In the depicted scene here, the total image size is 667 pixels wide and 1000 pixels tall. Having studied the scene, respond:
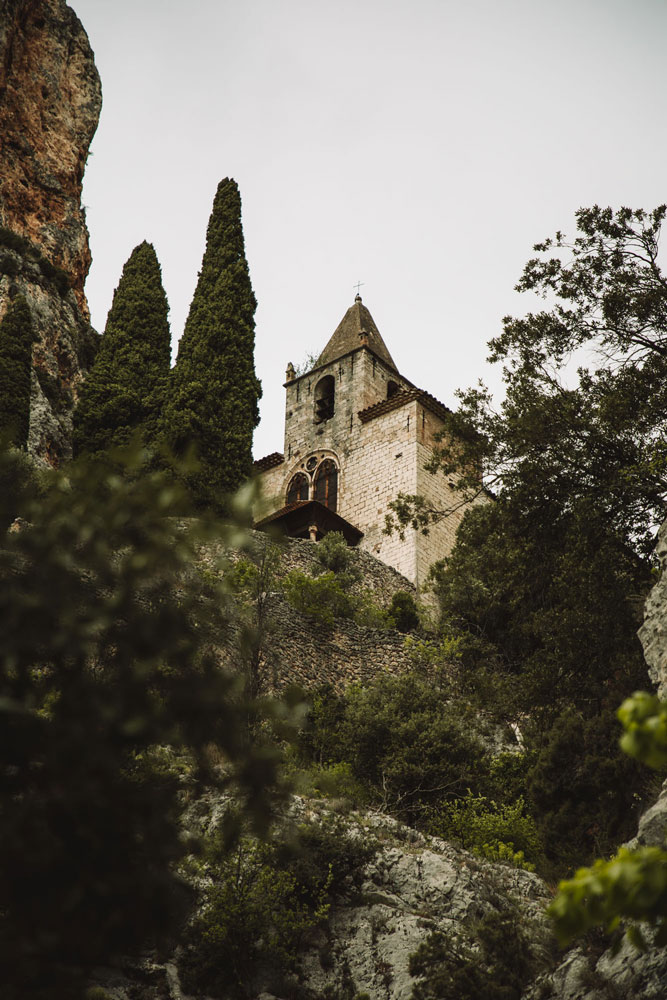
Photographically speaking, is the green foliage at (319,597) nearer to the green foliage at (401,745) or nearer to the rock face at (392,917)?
the green foliage at (401,745)

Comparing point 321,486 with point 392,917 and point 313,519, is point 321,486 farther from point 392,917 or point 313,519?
point 392,917

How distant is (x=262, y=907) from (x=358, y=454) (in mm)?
23937

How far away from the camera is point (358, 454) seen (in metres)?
34.0

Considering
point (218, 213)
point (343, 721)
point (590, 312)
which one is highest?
point (218, 213)

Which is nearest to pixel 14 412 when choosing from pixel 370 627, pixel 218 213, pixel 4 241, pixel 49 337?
pixel 49 337

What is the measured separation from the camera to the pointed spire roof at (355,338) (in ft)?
123

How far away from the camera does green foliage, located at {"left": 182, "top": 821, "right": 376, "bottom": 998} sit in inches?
412

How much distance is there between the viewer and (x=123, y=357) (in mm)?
28438

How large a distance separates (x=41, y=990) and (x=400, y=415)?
2889 cm

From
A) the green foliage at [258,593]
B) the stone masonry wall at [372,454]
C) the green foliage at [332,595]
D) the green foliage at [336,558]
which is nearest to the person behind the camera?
the green foliage at [258,593]

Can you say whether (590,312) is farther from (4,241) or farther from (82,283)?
(82,283)

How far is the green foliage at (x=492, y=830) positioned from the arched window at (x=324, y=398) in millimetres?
22842

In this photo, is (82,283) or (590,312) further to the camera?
(82,283)

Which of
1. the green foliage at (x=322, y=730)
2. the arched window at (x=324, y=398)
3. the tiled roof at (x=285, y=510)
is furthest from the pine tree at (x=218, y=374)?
the arched window at (x=324, y=398)
